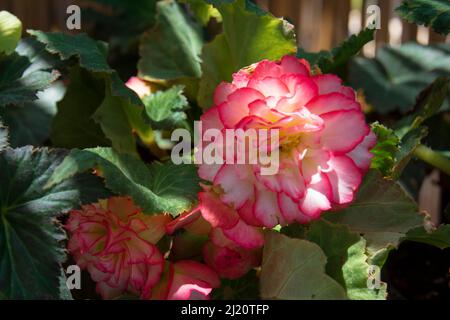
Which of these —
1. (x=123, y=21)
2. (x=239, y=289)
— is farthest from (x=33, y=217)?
(x=123, y=21)

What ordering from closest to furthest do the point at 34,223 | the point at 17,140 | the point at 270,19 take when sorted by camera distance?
the point at 34,223, the point at 270,19, the point at 17,140

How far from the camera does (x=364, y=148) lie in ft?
2.21

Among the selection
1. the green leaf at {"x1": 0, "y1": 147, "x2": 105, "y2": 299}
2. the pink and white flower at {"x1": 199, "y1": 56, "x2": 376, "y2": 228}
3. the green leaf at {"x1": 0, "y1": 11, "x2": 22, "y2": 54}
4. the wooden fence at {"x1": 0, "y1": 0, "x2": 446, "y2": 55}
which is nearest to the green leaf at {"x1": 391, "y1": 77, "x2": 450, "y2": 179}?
the pink and white flower at {"x1": 199, "y1": 56, "x2": 376, "y2": 228}

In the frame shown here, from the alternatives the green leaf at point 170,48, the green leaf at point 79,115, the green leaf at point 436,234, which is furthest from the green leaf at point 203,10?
the green leaf at point 436,234

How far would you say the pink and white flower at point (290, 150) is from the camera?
0.64m

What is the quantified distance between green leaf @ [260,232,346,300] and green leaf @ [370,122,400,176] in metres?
0.15

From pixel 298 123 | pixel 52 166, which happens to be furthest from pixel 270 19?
pixel 52 166

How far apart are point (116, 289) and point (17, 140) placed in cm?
42

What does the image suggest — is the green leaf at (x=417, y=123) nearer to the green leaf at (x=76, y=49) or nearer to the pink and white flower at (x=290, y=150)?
the pink and white flower at (x=290, y=150)

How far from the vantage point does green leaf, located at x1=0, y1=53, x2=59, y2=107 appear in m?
0.77

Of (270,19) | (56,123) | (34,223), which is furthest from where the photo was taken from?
(56,123)

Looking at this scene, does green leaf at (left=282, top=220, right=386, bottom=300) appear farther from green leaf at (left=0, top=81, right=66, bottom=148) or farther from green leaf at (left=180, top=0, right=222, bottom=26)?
green leaf at (left=0, top=81, right=66, bottom=148)

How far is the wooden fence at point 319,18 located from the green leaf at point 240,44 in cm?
78
